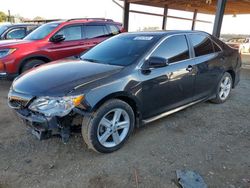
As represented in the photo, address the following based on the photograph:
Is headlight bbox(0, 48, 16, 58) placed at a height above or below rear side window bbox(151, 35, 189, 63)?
below

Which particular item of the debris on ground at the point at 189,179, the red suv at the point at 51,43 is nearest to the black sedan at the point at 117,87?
the debris on ground at the point at 189,179

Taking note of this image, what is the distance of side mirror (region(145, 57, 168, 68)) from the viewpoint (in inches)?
127

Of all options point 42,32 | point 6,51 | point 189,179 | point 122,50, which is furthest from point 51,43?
point 189,179

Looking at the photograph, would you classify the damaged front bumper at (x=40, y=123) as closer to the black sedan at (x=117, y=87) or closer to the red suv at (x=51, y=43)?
the black sedan at (x=117, y=87)

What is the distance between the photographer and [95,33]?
7164 millimetres

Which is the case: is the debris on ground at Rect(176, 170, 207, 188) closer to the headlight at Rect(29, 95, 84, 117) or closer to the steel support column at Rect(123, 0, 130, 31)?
the headlight at Rect(29, 95, 84, 117)

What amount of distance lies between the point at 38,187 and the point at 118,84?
1.47 m

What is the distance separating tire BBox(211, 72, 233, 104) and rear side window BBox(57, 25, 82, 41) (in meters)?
4.05

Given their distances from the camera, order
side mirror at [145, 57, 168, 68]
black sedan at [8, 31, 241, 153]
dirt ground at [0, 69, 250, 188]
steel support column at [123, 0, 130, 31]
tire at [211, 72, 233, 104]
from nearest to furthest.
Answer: dirt ground at [0, 69, 250, 188], black sedan at [8, 31, 241, 153], side mirror at [145, 57, 168, 68], tire at [211, 72, 233, 104], steel support column at [123, 0, 130, 31]

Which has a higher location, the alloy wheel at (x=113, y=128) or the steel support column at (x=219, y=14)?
the steel support column at (x=219, y=14)

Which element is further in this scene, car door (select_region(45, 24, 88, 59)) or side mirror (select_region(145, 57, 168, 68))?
car door (select_region(45, 24, 88, 59))

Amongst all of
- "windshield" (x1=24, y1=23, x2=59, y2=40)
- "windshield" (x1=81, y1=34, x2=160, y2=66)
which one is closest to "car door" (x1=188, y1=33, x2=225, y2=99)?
"windshield" (x1=81, y1=34, x2=160, y2=66)

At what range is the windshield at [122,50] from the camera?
11.3ft

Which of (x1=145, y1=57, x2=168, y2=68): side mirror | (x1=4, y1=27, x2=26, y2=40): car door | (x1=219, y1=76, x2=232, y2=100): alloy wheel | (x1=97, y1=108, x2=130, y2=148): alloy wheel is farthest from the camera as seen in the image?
(x1=4, y1=27, x2=26, y2=40): car door
